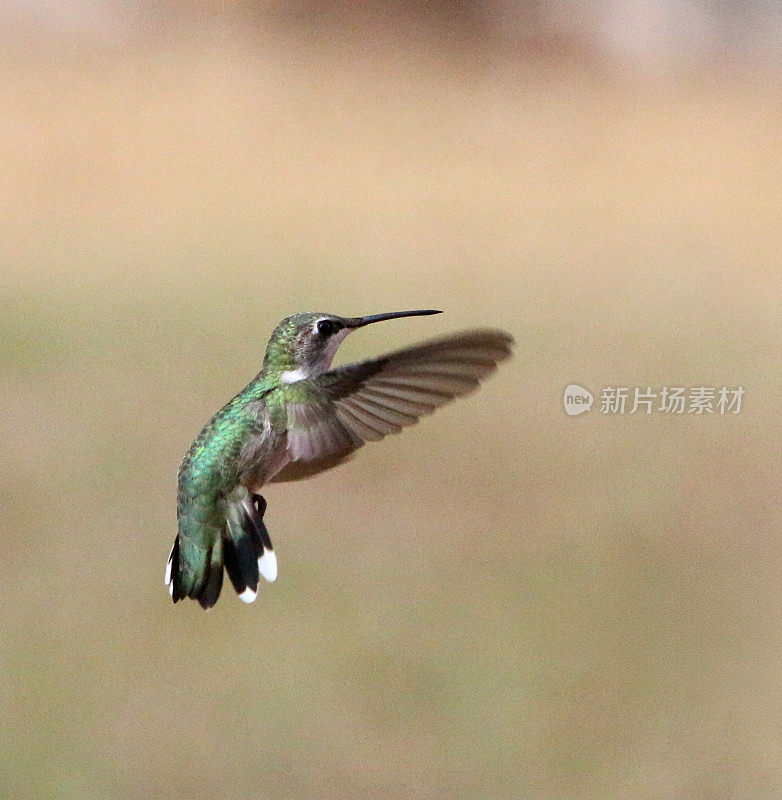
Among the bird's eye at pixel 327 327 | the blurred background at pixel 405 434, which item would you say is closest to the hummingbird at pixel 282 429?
the bird's eye at pixel 327 327

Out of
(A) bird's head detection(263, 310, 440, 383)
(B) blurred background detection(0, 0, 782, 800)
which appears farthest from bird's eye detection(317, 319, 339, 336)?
(B) blurred background detection(0, 0, 782, 800)

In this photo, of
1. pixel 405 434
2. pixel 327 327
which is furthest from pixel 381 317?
pixel 405 434

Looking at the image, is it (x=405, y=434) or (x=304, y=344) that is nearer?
(x=304, y=344)

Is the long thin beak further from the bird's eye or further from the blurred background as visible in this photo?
the blurred background

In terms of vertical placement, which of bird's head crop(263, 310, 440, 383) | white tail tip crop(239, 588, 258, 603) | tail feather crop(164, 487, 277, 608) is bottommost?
white tail tip crop(239, 588, 258, 603)

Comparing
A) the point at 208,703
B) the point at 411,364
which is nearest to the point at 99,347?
the point at 208,703

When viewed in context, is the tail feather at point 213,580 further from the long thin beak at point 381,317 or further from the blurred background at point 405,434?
the blurred background at point 405,434

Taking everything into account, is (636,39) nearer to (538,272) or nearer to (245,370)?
(538,272)

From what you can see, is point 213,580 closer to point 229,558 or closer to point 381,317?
point 229,558
